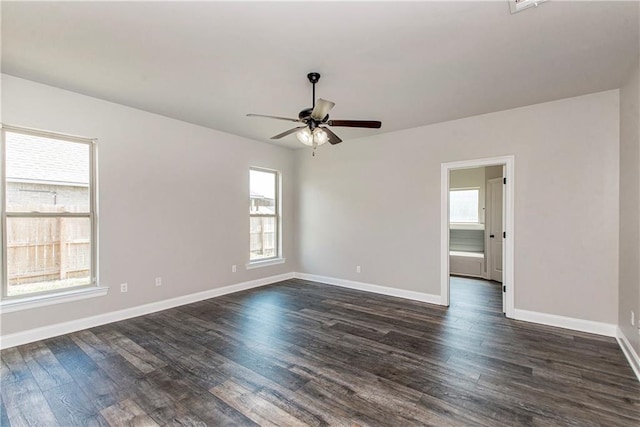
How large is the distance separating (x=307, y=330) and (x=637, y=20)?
12.9ft

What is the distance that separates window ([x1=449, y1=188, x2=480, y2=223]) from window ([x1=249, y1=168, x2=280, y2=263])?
4.41m

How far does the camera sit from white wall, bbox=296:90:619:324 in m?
3.39

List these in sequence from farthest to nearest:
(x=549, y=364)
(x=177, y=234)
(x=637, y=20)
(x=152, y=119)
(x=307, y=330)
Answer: (x=177, y=234), (x=152, y=119), (x=307, y=330), (x=549, y=364), (x=637, y=20)

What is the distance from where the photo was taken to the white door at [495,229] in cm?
590

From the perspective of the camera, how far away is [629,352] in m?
2.78

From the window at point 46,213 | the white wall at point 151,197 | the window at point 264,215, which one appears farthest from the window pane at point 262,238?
the window at point 46,213

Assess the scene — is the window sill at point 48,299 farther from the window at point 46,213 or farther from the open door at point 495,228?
the open door at point 495,228

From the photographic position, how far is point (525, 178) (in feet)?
12.6

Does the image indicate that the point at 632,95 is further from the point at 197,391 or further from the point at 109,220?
the point at 109,220

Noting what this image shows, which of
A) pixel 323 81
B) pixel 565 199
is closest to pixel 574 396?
pixel 565 199

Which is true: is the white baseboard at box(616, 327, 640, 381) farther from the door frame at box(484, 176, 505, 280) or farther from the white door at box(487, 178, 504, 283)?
the door frame at box(484, 176, 505, 280)

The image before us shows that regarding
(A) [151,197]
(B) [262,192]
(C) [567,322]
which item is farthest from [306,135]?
(C) [567,322]

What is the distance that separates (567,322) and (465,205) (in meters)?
3.95

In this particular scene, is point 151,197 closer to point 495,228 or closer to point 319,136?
point 319,136
